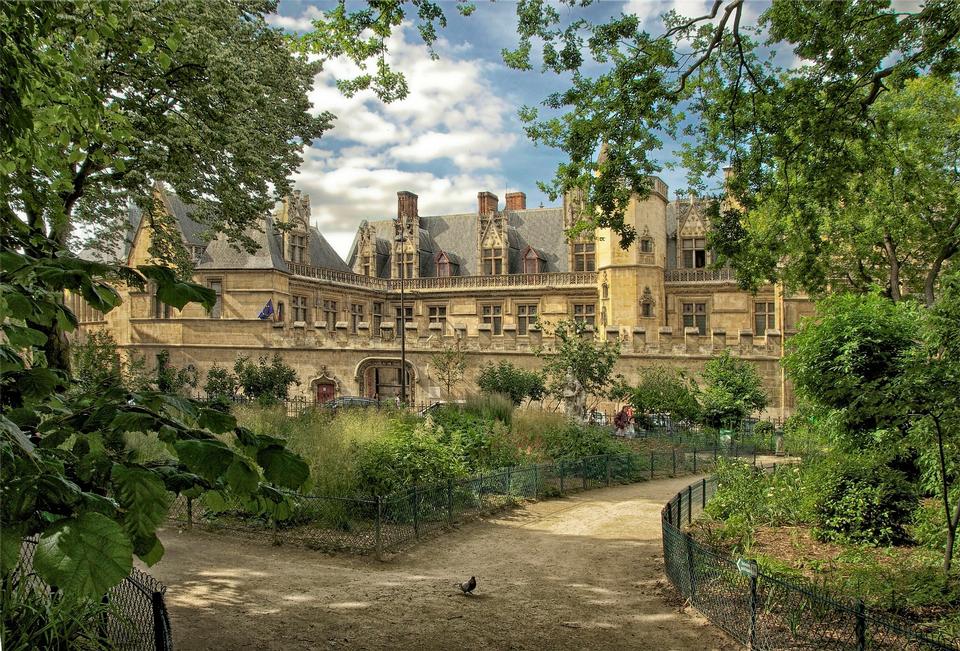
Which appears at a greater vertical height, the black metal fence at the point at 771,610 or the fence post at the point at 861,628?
the fence post at the point at 861,628

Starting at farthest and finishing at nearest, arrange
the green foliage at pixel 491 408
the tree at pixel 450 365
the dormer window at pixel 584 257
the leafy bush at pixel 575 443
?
the dormer window at pixel 584 257, the tree at pixel 450 365, the green foliage at pixel 491 408, the leafy bush at pixel 575 443

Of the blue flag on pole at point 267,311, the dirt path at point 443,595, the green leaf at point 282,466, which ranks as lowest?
the dirt path at point 443,595

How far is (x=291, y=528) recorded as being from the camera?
12.0 m

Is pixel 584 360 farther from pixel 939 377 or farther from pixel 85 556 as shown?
pixel 85 556

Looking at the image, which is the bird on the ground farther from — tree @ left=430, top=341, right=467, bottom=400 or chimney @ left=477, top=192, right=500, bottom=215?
chimney @ left=477, top=192, right=500, bottom=215

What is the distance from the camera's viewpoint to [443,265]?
39188mm

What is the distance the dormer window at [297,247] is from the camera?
35125 millimetres

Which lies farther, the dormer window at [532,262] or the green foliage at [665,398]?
the dormer window at [532,262]

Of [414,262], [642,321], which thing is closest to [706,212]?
[642,321]

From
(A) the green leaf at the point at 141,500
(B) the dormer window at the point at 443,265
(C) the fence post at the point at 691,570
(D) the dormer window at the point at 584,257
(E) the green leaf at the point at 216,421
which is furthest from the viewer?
(B) the dormer window at the point at 443,265

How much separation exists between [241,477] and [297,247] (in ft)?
114

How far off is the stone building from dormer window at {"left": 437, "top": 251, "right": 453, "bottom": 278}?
0.13 metres

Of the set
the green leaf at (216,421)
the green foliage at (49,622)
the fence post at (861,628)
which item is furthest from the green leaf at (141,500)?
the fence post at (861,628)

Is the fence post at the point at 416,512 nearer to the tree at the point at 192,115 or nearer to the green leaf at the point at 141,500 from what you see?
the tree at the point at 192,115
